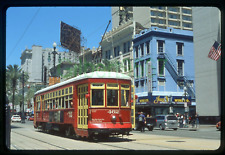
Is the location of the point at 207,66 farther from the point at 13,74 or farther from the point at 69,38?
the point at 13,74

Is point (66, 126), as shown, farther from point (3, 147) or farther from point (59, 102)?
point (3, 147)

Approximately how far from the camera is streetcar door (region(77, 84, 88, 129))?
647 inches

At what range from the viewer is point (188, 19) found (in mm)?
84062

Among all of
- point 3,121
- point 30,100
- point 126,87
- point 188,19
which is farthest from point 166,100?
point 30,100

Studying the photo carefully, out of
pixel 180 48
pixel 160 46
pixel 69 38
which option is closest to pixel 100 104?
pixel 160 46

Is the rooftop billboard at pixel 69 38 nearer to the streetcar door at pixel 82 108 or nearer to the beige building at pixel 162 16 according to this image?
the beige building at pixel 162 16

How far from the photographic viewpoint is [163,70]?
4706cm

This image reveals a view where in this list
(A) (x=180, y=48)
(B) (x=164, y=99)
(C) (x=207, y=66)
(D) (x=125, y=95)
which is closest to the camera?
(D) (x=125, y=95)

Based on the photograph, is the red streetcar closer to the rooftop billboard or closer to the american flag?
the american flag

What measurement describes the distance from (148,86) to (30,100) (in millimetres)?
69286

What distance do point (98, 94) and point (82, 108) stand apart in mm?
1222

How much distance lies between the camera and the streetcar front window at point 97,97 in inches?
642
